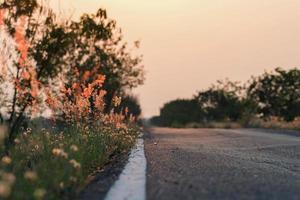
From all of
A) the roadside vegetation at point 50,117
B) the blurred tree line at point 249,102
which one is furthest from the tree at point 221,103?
the roadside vegetation at point 50,117

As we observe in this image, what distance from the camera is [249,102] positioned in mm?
73688

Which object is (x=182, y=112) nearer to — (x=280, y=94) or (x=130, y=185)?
(x=280, y=94)

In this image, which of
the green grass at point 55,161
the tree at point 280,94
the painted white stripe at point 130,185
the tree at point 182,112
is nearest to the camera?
the green grass at point 55,161

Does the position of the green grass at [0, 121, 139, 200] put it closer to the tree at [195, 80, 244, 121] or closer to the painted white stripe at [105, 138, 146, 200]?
the painted white stripe at [105, 138, 146, 200]

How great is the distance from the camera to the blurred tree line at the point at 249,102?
6854 centimetres

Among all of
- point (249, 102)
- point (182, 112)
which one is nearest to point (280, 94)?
point (249, 102)

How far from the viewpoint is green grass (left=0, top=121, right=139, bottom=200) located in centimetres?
589

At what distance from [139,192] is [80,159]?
58.9 inches

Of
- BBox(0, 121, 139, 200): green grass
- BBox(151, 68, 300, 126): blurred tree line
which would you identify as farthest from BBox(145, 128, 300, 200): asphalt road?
BBox(151, 68, 300, 126): blurred tree line

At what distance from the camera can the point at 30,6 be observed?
10750 mm

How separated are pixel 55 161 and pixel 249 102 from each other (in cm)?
6774

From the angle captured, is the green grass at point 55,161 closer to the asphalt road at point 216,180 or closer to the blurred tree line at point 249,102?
the asphalt road at point 216,180

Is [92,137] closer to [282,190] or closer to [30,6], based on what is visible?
[30,6]

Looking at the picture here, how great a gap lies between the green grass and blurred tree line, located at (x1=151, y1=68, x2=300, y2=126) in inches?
1721
